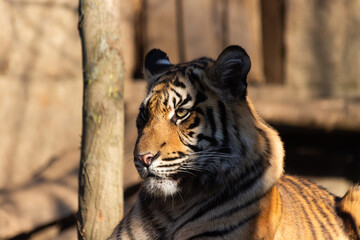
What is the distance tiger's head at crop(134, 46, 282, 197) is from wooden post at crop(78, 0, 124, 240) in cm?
51

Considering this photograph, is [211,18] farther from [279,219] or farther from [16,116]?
[279,219]

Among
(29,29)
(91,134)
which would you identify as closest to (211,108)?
(91,134)

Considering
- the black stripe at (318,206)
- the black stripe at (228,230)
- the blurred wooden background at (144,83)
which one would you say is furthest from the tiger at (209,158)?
the blurred wooden background at (144,83)

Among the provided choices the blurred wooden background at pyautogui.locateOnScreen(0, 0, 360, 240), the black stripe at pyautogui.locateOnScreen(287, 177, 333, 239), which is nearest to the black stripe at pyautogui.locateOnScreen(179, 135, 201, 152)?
the black stripe at pyautogui.locateOnScreen(287, 177, 333, 239)

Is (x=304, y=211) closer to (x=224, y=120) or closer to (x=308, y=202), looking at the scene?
(x=308, y=202)

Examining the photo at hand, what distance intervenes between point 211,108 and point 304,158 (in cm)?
405

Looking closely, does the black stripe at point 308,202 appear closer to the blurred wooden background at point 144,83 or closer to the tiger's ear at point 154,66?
the tiger's ear at point 154,66

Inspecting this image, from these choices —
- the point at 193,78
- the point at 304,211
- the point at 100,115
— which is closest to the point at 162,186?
the point at 193,78

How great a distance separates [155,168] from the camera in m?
2.42

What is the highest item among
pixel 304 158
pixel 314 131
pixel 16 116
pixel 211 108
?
pixel 211 108

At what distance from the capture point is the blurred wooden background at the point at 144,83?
4965 millimetres

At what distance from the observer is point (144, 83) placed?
6.04 m

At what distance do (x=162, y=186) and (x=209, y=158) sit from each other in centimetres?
26

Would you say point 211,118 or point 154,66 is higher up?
point 154,66
